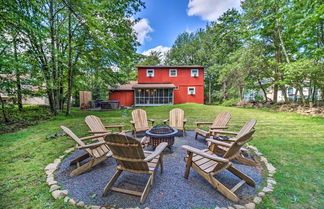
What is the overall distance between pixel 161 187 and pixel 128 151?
0.81 metres

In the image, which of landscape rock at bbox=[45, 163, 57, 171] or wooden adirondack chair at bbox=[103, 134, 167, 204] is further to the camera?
landscape rock at bbox=[45, 163, 57, 171]

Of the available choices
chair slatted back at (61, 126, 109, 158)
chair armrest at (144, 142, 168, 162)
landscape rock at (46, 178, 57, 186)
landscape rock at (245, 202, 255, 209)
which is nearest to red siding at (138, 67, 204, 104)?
chair slatted back at (61, 126, 109, 158)

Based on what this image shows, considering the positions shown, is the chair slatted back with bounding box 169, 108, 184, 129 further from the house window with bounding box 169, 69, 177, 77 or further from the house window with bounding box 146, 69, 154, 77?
the house window with bounding box 169, 69, 177, 77

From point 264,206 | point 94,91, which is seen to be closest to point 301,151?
point 264,206

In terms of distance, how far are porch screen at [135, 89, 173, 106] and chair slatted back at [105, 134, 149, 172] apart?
1423 centimetres

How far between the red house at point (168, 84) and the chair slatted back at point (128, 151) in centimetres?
1425

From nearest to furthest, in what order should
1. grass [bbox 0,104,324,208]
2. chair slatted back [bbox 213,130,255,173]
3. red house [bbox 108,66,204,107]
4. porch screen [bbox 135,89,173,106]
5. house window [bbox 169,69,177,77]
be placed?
grass [bbox 0,104,324,208]
chair slatted back [bbox 213,130,255,173]
porch screen [bbox 135,89,173,106]
red house [bbox 108,66,204,107]
house window [bbox 169,69,177,77]

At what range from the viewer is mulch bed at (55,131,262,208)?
1.89 m

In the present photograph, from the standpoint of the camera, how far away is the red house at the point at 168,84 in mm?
16312

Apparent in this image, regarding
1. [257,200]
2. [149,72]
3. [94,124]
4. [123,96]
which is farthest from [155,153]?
[123,96]

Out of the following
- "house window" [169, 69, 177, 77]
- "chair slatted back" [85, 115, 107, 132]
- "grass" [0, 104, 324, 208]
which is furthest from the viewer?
"house window" [169, 69, 177, 77]

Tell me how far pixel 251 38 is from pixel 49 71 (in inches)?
537

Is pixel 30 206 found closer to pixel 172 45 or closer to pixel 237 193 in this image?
pixel 237 193

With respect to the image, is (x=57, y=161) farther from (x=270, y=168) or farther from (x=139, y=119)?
(x=270, y=168)
